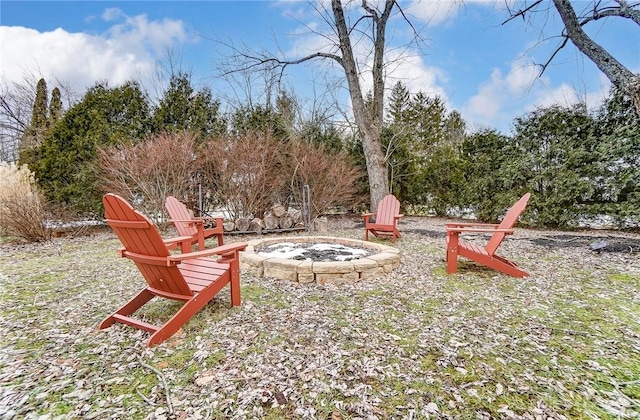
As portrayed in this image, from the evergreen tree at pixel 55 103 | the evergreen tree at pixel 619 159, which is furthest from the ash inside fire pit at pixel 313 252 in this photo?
the evergreen tree at pixel 55 103

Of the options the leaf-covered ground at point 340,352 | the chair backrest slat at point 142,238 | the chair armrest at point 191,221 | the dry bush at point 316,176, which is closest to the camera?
the leaf-covered ground at point 340,352

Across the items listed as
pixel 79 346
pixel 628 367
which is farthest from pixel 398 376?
pixel 79 346

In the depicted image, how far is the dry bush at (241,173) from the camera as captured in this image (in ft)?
21.5

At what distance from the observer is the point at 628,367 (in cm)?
178

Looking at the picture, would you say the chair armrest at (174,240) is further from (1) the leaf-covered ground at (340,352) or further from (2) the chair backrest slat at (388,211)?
(2) the chair backrest slat at (388,211)

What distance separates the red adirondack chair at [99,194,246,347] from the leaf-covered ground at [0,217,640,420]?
0.12m

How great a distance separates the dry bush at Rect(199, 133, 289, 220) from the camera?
258 inches

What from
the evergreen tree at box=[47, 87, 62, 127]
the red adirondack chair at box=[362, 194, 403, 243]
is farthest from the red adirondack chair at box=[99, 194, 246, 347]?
the evergreen tree at box=[47, 87, 62, 127]

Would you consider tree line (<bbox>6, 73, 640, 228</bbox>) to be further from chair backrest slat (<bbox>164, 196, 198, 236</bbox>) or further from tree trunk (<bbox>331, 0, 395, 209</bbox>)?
chair backrest slat (<bbox>164, 196, 198, 236</bbox>)

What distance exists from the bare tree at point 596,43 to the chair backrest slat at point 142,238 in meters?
7.05

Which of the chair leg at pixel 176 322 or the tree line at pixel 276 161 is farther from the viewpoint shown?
the tree line at pixel 276 161

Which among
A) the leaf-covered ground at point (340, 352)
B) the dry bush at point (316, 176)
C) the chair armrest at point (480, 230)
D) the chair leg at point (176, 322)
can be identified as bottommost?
the leaf-covered ground at point (340, 352)

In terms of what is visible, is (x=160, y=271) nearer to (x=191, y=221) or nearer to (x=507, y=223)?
(x=191, y=221)

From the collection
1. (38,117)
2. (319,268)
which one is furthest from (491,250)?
(38,117)
